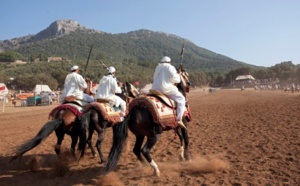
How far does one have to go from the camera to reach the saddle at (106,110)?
8164mm

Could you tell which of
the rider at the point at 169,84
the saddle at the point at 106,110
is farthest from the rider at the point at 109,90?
the rider at the point at 169,84

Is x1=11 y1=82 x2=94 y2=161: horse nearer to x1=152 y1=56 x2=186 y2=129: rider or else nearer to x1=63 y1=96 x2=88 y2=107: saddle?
x1=63 y1=96 x2=88 y2=107: saddle

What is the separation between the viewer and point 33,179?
23.4 ft

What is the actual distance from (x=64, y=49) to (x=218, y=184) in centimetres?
20522

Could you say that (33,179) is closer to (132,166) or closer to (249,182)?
(132,166)

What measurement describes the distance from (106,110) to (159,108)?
2192 mm

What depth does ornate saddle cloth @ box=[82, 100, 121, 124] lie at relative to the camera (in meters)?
8.16

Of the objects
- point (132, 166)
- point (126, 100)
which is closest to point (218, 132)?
point (126, 100)

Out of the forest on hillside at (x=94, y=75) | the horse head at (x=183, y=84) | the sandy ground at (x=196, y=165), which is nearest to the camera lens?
the sandy ground at (x=196, y=165)

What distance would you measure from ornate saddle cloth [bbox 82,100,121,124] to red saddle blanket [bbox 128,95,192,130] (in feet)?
5.42

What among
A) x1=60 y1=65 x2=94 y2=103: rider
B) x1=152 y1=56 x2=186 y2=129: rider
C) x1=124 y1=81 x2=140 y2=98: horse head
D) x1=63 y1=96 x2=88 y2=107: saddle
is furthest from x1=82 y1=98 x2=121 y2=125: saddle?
x1=152 y1=56 x2=186 y2=129: rider

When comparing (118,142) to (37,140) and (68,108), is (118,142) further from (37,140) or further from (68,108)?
(37,140)

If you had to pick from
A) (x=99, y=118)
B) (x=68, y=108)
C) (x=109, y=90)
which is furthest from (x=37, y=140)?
(x=109, y=90)

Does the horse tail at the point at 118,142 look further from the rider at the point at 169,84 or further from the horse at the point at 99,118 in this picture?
the horse at the point at 99,118
